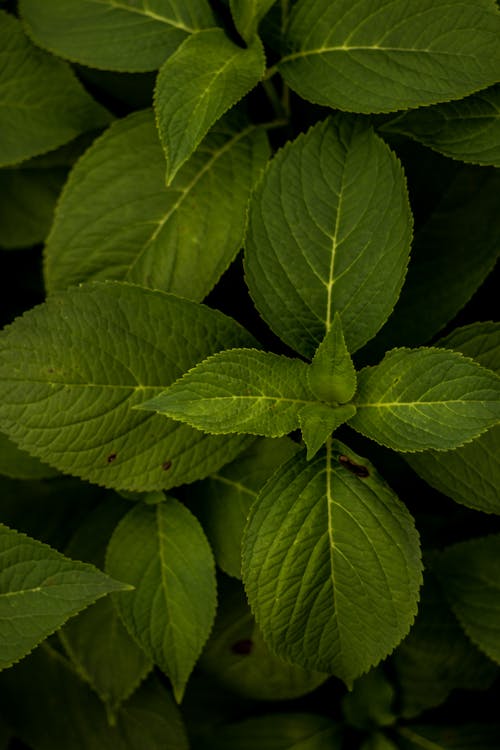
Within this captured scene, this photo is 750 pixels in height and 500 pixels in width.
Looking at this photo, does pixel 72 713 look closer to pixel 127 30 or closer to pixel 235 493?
pixel 235 493

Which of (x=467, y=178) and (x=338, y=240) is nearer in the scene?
(x=338, y=240)

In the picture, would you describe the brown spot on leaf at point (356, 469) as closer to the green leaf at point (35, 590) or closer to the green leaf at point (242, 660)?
the green leaf at point (35, 590)

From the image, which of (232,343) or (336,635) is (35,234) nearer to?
(232,343)

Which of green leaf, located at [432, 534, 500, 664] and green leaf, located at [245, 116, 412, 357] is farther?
green leaf, located at [432, 534, 500, 664]

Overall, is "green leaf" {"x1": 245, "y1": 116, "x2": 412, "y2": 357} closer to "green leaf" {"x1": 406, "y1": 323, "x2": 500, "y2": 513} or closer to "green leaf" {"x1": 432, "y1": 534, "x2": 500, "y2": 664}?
"green leaf" {"x1": 406, "y1": 323, "x2": 500, "y2": 513}

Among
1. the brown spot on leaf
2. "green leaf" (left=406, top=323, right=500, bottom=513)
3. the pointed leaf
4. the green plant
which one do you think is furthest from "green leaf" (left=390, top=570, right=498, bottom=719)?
the pointed leaf

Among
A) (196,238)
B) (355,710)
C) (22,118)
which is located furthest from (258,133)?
(355,710)

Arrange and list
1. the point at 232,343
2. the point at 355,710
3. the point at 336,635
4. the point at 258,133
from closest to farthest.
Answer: the point at 336,635 < the point at 232,343 < the point at 258,133 < the point at 355,710
